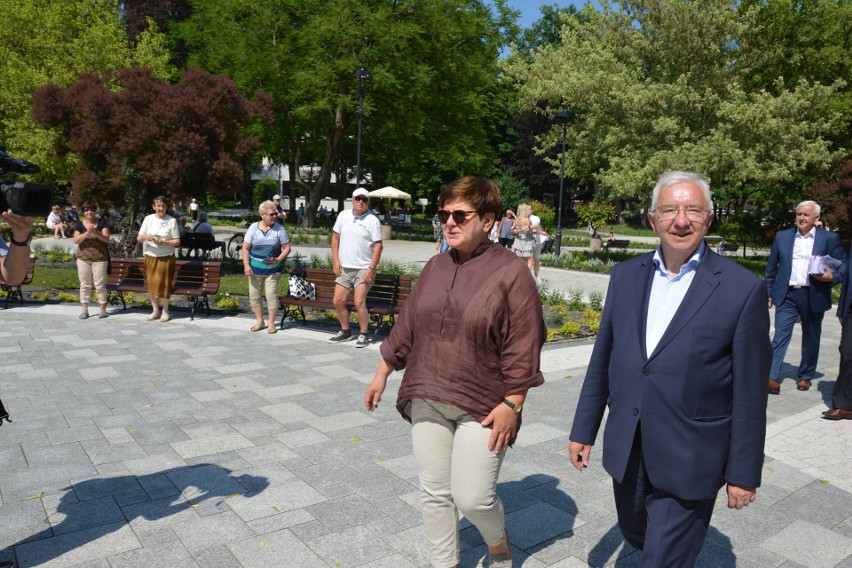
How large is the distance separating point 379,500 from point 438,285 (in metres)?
1.85

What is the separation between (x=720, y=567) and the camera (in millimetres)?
3629

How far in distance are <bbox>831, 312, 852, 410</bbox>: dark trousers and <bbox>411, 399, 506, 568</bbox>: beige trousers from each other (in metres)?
4.73

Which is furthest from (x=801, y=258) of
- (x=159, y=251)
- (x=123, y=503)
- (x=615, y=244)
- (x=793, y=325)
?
(x=615, y=244)

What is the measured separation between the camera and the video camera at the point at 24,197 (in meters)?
3.01

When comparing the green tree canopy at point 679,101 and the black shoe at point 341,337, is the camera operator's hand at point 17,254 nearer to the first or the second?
the black shoe at point 341,337

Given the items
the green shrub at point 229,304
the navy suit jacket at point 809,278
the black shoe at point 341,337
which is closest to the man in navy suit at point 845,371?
the navy suit jacket at point 809,278

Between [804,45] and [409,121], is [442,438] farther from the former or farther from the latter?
[409,121]

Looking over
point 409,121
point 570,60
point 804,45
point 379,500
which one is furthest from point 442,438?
point 409,121

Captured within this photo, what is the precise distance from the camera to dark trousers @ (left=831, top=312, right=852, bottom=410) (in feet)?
20.9

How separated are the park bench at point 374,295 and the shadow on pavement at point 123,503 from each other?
4.78 metres

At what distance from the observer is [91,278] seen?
35.1 feet

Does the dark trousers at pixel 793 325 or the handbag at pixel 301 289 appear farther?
the handbag at pixel 301 289

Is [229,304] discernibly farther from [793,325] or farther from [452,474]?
[452,474]

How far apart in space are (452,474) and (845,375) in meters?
5.02
